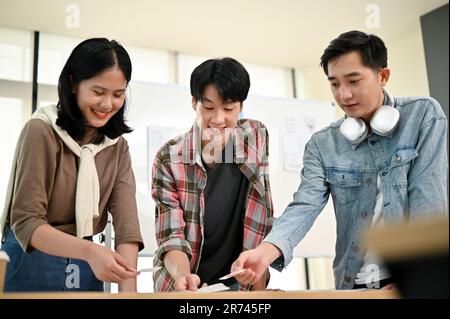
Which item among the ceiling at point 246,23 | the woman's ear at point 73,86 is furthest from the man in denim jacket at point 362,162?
the ceiling at point 246,23

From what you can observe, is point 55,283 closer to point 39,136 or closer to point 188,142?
point 39,136

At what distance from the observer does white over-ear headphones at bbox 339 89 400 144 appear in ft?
3.83

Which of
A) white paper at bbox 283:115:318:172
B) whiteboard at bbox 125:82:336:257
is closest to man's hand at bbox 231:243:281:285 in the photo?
whiteboard at bbox 125:82:336:257

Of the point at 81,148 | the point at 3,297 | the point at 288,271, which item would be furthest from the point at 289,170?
the point at 3,297

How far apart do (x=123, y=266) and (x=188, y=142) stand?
0.49 meters

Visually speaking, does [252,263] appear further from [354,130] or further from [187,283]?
[354,130]

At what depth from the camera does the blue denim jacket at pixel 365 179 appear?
111 cm

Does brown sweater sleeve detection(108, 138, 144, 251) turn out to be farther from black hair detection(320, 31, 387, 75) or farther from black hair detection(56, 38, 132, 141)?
black hair detection(320, 31, 387, 75)

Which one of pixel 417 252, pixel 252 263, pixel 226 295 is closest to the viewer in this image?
pixel 417 252

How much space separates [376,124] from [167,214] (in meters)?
0.55

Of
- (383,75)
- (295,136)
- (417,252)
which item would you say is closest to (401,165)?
(383,75)

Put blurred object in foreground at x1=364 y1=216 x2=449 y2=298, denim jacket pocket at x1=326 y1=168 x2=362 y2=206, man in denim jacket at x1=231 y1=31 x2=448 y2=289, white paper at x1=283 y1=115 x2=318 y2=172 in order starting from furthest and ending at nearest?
white paper at x1=283 y1=115 x2=318 y2=172
denim jacket pocket at x1=326 y1=168 x2=362 y2=206
man in denim jacket at x1=231 y1=31 x2=448 y2=289
blurred object in foreground at x1=364 y1=216 x2=449 y2=298

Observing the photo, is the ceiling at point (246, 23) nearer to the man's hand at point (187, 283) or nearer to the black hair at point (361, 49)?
the black hair at point (361, 49)

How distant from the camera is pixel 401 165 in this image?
1156 mm
